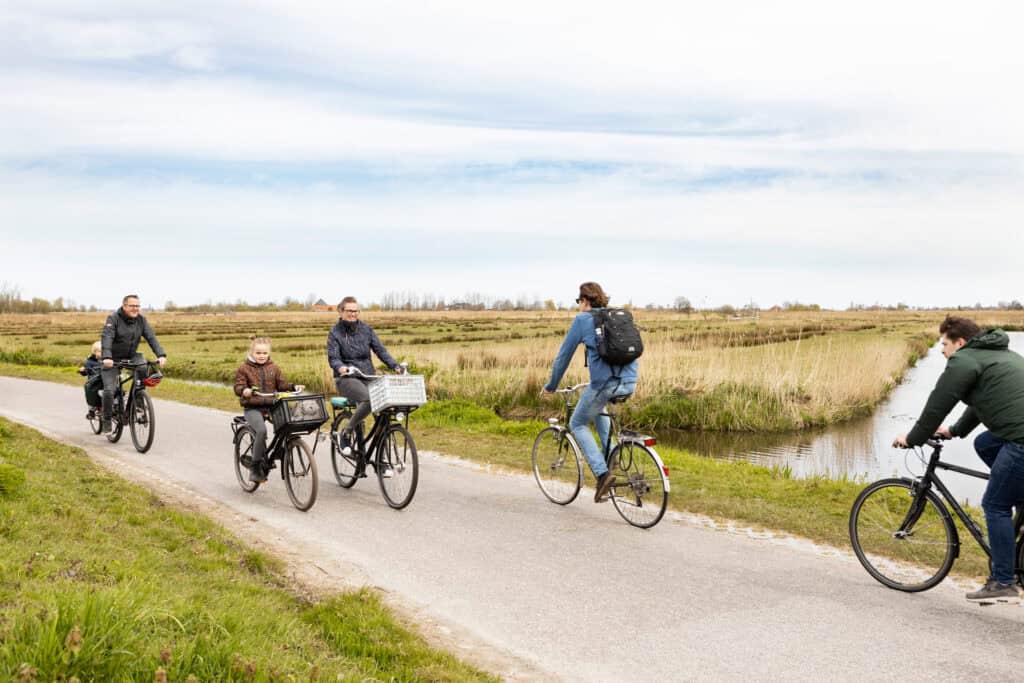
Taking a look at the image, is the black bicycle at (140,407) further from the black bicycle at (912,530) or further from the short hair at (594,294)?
the black bicycle at (912,530)

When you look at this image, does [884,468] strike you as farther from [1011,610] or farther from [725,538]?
[1011,610]

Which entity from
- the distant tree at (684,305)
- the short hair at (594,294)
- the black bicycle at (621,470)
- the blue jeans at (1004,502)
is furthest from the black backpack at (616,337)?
the distant tree at (684,305)

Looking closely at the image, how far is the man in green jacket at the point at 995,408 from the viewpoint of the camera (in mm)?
4887

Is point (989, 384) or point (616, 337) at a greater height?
point (616, 337)

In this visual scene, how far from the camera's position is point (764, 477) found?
1082 centimetres

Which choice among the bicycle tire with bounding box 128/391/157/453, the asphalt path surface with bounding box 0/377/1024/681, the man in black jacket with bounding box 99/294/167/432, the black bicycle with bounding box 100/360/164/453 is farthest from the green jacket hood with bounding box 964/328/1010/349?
the bicycle tire with bounding box 128/391/157/453

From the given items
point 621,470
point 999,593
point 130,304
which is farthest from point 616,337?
point 130,304

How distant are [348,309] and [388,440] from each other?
5.67 ft

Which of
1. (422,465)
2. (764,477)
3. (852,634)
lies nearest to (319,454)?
(422,465)

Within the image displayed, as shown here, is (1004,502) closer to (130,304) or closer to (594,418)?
(594,418)

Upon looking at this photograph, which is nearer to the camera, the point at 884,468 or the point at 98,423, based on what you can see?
the point at 98,423

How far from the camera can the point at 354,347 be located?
898 cm

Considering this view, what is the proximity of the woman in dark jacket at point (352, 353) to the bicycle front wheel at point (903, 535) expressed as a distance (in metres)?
4.92

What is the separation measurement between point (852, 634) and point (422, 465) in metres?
6.87
